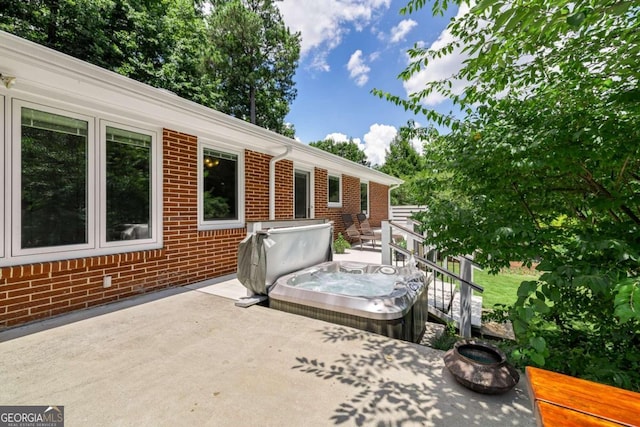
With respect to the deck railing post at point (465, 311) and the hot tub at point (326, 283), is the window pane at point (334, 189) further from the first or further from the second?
the deck railing post at point (465, 311)

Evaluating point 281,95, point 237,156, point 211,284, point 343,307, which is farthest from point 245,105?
point 343,307

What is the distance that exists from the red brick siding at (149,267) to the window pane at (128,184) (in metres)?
0.25

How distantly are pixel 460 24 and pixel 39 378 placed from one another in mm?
4193

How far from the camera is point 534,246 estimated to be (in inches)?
73.6

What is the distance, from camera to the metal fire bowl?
192cm

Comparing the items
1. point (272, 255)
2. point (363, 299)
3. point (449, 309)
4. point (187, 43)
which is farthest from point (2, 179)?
point (187, 43)

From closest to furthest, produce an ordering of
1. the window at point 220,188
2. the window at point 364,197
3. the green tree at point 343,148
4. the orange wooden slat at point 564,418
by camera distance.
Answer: the orange wooden slat at point 564,418 < the window at point 220,188 < the window at point 364,197 < the green tree at point 343,148

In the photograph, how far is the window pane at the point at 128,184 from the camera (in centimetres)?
375

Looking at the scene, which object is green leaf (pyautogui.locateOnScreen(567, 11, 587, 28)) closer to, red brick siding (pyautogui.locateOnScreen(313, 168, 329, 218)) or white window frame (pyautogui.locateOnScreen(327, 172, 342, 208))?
red brick siding (pyautogui.locateOnScreen(313, 168, 329, 218))

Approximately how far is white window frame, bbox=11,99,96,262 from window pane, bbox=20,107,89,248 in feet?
0.12

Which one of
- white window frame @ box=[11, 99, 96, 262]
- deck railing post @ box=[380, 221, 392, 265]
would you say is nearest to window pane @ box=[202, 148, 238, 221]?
white window frame @ box=[11, 99, 96, 262]

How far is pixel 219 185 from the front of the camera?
526 centimetres

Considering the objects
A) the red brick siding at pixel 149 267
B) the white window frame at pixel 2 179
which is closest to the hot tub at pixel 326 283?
the red brick siding at pixel 149 267
